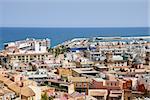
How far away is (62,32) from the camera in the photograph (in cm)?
254

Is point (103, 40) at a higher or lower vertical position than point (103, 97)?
higher

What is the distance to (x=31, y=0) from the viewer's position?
8.32ft

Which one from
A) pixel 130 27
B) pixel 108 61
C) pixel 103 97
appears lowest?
pixel 103 97

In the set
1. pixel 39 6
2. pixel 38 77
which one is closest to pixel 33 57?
pixel 38 77

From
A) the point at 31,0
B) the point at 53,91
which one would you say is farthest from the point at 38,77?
the point at 31,0

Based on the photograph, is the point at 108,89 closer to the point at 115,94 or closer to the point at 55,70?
the point at 115,94

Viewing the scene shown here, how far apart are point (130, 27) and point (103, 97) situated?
46 centimetres

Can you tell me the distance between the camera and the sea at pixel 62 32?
2.50 metres

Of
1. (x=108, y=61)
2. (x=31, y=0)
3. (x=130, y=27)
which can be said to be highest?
(x=31, y=0)

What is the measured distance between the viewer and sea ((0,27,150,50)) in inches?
98.5

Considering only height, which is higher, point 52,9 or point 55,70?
point 52,9

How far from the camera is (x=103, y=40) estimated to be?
Result: 264cm

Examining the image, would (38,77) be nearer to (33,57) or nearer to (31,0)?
(33,57)

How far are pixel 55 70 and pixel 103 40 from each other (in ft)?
1.15
